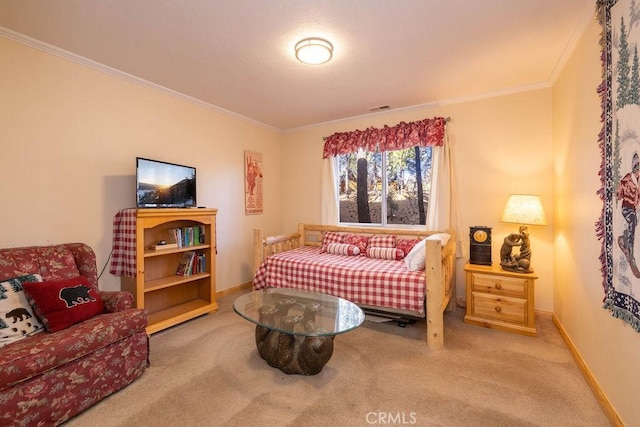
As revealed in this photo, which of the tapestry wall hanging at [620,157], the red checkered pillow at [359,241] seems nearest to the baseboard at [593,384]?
the tapestry wall hanging at [620,157]

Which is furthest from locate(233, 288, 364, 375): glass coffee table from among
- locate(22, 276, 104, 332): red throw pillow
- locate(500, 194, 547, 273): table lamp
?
locate(500, 194, 547, 273): table lamp

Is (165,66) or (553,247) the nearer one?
(165,66)

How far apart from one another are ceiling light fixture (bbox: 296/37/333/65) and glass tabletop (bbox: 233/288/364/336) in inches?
77.2

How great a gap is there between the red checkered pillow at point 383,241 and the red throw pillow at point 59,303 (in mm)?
2754

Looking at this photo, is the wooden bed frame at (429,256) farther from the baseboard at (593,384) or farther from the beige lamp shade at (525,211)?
the baseboard at (593,384)

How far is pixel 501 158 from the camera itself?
122 inches

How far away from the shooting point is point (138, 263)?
2385 mm

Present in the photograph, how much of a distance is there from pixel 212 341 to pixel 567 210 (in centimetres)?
324

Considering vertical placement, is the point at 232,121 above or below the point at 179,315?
above

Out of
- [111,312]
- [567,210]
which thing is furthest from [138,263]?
[567,210]

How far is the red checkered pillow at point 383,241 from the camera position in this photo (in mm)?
3461

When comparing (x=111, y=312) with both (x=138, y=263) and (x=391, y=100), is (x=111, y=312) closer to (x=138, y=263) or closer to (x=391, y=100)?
(x=138, y=263)

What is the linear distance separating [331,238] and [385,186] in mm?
1036

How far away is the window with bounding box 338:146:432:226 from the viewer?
11.8 feet
